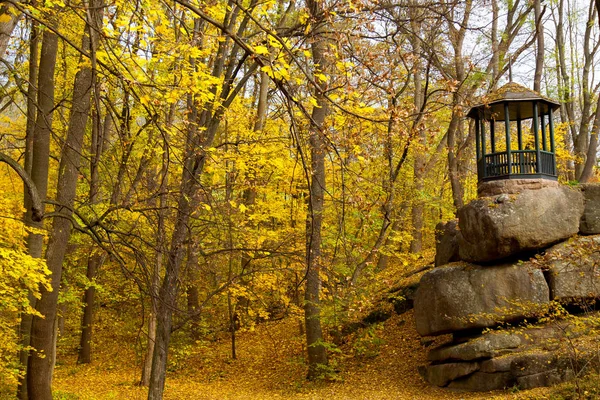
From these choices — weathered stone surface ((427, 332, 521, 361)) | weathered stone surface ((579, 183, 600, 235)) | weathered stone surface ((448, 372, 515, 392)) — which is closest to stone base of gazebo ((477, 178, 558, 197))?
weathered stone surface ((579, 183, 600, 235))

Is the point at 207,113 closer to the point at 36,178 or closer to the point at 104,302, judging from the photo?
the point at 36,178

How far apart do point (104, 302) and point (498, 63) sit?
1454 cm

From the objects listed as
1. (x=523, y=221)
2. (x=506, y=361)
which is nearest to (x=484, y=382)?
(x=506, y=361)

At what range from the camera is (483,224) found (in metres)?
11.6

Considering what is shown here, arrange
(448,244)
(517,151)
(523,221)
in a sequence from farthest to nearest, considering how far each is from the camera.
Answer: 1. (448,244)
2. (517,151)
3. (523,221)

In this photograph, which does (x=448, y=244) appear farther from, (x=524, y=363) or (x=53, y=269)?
(x=53, y=269)

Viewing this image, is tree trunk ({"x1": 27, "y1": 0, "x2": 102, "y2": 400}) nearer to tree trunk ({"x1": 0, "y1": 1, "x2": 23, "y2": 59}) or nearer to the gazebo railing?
tree trunk ({"x1": 0, "y1": 1, "x2": 23, "y2": 59})

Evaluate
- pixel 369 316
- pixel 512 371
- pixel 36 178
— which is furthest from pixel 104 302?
pixel 512 371

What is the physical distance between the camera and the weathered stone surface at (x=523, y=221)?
37.2 ft

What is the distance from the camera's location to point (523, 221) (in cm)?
1138

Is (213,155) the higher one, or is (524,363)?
(213,155)

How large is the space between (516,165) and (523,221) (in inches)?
55.9

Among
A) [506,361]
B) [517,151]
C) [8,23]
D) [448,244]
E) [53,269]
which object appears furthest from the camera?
[448,244]

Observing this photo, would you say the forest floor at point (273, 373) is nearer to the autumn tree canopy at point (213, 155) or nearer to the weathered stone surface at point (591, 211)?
the autumn tree canopy at point (213, 155)
